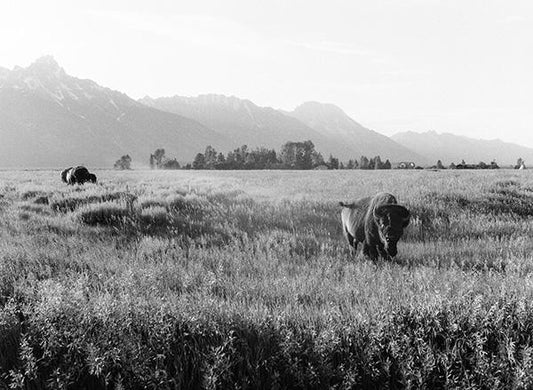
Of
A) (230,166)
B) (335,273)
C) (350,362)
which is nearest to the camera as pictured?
(350,362)

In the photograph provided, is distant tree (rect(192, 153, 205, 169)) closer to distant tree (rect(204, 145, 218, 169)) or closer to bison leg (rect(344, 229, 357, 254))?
distant tree (rect(204, 145, 218, 169))

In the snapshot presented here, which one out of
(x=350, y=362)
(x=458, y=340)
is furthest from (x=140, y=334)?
(x=458, y=340)

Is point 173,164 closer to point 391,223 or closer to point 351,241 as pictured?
point 351,241

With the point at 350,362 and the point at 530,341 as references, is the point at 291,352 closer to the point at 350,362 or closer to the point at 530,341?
the point at 350,362

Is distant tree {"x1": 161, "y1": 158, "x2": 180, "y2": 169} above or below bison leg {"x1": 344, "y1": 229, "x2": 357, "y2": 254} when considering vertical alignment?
above

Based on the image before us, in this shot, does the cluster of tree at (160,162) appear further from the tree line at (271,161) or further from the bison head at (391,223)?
the bison head at (391,223)

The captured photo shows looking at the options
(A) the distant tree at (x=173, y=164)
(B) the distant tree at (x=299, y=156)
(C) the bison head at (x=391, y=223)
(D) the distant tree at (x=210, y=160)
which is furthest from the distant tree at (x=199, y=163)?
(C) the bison head at (x=391, y=223)

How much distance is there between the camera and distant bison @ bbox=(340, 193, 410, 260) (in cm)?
649

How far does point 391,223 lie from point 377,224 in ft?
1.18

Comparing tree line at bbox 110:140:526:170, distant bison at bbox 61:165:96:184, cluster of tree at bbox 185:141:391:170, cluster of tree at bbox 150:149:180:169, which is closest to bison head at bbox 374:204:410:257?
distant bison at bbox 61:165:96:184

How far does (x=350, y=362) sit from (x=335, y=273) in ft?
8.56

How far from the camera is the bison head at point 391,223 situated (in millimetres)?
6441

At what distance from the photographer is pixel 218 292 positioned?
4.71 metres

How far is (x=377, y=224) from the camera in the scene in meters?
6.82
